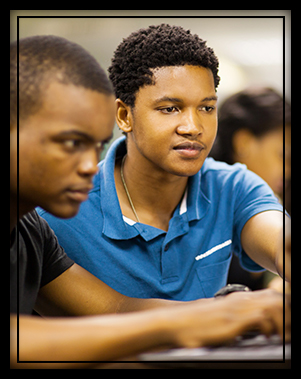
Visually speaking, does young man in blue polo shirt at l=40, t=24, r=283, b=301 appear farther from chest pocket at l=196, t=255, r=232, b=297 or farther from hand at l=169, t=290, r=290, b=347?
hand at l=169, t=290, r=290, b=347

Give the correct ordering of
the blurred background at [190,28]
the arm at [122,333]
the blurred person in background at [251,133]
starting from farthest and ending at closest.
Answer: the blurred person in background at [251,133] < the blurred background at [190,28] < the arm at [122,333]

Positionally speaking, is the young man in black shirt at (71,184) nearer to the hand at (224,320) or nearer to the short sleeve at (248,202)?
the hand at (224,320)

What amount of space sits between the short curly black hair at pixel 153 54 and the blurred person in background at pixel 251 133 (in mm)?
458

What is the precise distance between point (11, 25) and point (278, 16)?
13.2 inches

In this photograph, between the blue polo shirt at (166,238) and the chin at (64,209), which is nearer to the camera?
the chin at (64,209)

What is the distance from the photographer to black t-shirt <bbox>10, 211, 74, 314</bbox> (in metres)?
0.48

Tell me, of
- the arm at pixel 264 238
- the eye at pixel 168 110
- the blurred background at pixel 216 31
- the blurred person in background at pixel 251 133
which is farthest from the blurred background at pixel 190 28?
the blurred person in background at pixel 251 133

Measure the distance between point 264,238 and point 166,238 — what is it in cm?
17

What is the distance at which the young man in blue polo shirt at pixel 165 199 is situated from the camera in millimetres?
631

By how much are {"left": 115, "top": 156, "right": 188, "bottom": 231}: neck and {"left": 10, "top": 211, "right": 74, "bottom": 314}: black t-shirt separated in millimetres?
178

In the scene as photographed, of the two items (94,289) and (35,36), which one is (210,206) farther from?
(35,36)

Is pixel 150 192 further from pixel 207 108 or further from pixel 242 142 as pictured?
pixel 242 142

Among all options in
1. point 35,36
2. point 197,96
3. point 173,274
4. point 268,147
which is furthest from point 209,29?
point 268,147

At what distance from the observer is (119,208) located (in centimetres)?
68
